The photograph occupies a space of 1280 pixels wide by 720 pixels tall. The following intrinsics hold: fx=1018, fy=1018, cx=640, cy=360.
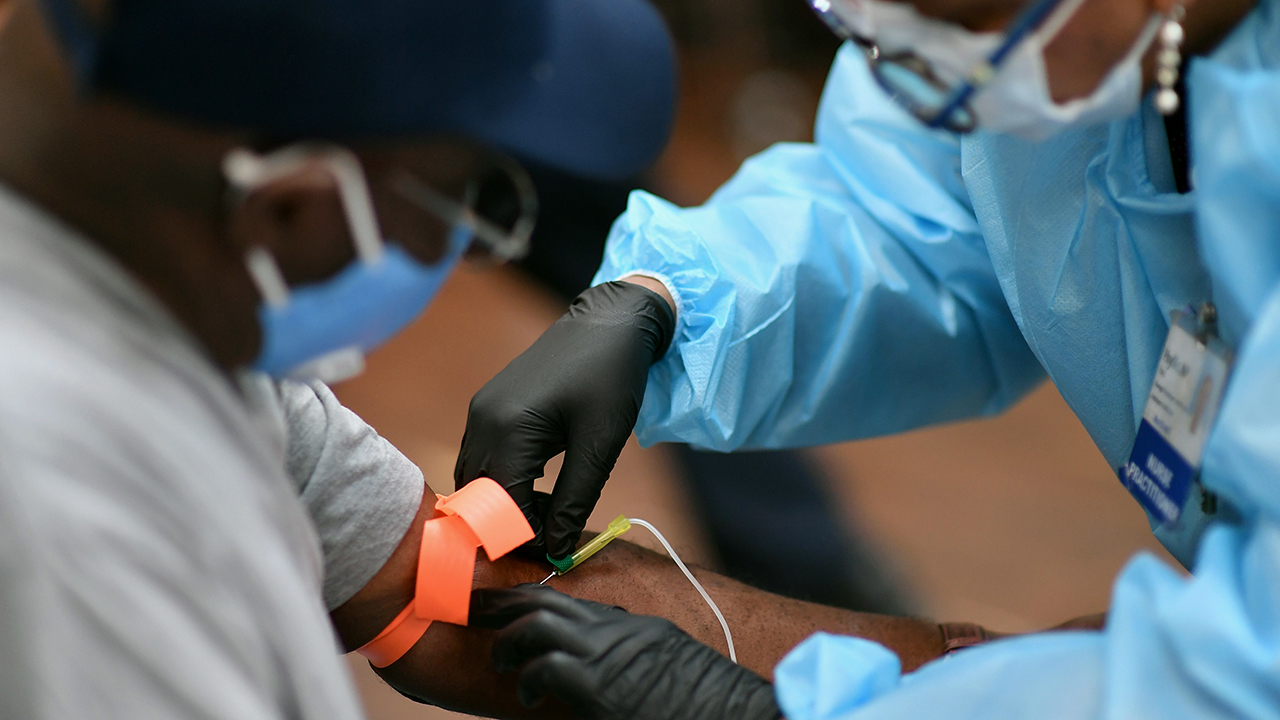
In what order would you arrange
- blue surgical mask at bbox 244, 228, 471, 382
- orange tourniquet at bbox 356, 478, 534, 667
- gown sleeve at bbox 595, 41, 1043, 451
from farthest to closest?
gown sleeve at bbox 595, 41, 1043, 451, orange tourniquet at bbox 356, 478, 534, 667, blue surgical mask at bbox 244, 228, 471, 382

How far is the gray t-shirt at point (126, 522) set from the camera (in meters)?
0.55

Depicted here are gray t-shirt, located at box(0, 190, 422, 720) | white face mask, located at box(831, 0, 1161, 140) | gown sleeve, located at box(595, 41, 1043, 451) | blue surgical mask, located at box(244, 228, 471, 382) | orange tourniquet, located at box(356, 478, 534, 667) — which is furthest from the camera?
gown sleeve, located at box(595, 41, 1043, 451)

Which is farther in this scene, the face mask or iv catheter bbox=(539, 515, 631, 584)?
iv catheter bbox=(539, 515, 631, 584)

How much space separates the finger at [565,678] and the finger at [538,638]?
15mm

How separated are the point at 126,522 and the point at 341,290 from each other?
0.65 feet

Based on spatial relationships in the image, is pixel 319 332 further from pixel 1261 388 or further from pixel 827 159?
pixel 827 159

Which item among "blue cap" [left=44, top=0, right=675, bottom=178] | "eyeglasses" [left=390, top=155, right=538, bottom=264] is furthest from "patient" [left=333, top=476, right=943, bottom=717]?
"blue cap" [left=44, top=0, right=675, bottom=178]

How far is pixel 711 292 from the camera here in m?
1.24

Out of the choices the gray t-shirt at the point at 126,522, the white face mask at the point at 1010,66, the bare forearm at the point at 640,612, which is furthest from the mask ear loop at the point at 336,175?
the bare forearm at the point at 640,612

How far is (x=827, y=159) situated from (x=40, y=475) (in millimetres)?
1068

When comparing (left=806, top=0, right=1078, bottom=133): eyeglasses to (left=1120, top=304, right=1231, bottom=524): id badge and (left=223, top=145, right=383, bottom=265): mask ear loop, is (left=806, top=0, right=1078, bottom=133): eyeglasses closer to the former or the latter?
(left=1120, top=304, right=1231, bottom=524): id badge

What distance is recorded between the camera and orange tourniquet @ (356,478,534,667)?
3.49 feet

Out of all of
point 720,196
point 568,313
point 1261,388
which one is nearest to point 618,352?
point 568,313

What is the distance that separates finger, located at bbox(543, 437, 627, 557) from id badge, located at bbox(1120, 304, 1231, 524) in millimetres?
556
